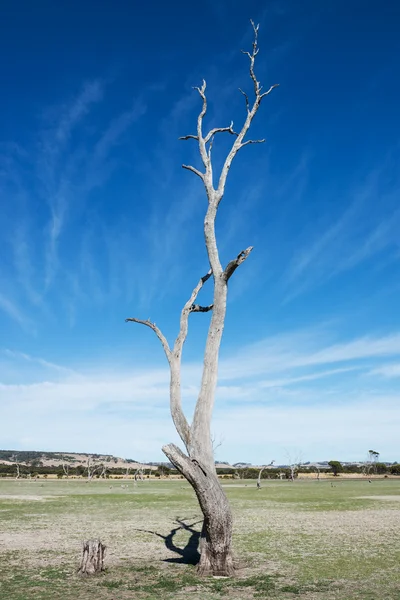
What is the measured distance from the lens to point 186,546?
1499 centimetres

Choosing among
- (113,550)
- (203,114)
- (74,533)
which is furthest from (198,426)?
(74,533)

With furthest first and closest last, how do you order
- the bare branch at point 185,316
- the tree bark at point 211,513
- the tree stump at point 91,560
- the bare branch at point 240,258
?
the bare branch at point 185,316 → the bare branch at point 240,258 → the tree stump at point 91,560 → the tree bark at point 211,513

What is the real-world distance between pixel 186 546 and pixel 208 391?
620 centimetres

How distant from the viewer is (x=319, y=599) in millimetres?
8617

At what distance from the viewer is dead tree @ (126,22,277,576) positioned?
10.6 meters

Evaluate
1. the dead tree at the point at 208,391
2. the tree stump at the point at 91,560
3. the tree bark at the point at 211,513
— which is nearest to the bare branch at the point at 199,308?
the dead tree at the point at 208,391

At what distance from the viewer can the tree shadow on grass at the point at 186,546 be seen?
41.3 ft

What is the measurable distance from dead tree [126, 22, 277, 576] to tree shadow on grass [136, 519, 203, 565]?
188 cm

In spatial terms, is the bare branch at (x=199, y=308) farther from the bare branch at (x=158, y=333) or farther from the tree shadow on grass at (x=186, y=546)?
the tree shadow on grass at (x=186, y=546)

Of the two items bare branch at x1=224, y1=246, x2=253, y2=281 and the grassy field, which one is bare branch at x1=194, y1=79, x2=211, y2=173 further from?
the grassy field

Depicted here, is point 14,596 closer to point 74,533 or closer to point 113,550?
point 113,550

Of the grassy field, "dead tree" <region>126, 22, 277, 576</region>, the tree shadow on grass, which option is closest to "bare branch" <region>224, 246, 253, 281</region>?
"dead tree" <region>126, 22, 277, 576</region>

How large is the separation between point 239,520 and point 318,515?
171 inches

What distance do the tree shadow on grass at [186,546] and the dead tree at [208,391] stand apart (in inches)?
74.1
